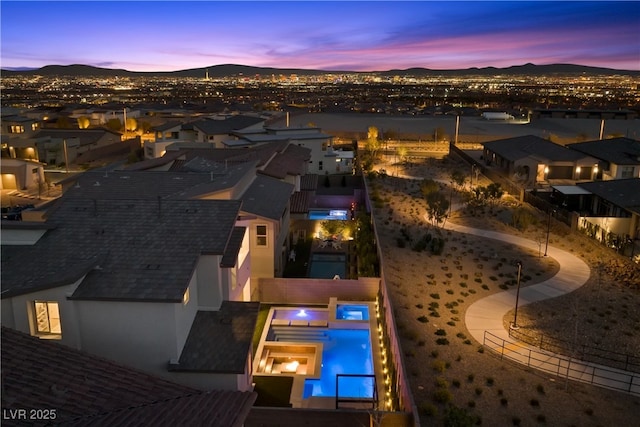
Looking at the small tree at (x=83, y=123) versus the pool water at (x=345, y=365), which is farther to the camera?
the small tree at (x=83, y=123)

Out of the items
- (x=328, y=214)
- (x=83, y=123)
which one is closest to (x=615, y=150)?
(x=328, y=214)

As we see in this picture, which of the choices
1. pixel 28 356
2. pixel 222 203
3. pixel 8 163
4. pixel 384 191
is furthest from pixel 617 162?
pixel 8 163

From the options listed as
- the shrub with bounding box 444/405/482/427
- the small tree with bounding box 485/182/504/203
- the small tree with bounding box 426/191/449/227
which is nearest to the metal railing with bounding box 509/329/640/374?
the shrub with bounding box 444/405/482/427

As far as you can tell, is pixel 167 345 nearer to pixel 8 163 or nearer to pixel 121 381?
pixel 121 381

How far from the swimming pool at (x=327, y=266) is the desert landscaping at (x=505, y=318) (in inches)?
85.9

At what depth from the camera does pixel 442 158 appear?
59.2 meters

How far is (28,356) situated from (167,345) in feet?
11.4

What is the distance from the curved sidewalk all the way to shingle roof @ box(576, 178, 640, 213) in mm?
5320

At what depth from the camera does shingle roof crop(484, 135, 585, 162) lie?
146 ft

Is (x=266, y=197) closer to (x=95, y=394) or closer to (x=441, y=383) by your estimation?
(x=441, y=383)

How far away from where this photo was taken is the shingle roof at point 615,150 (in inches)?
1674

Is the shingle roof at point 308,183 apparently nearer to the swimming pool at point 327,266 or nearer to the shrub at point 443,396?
the swimming pool at point 327,266

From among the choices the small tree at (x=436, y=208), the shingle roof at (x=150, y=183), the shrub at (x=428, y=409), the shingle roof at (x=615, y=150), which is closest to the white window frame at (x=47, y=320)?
the shingle roof at (x=150, y=183)

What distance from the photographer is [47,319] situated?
1300 centimetres
